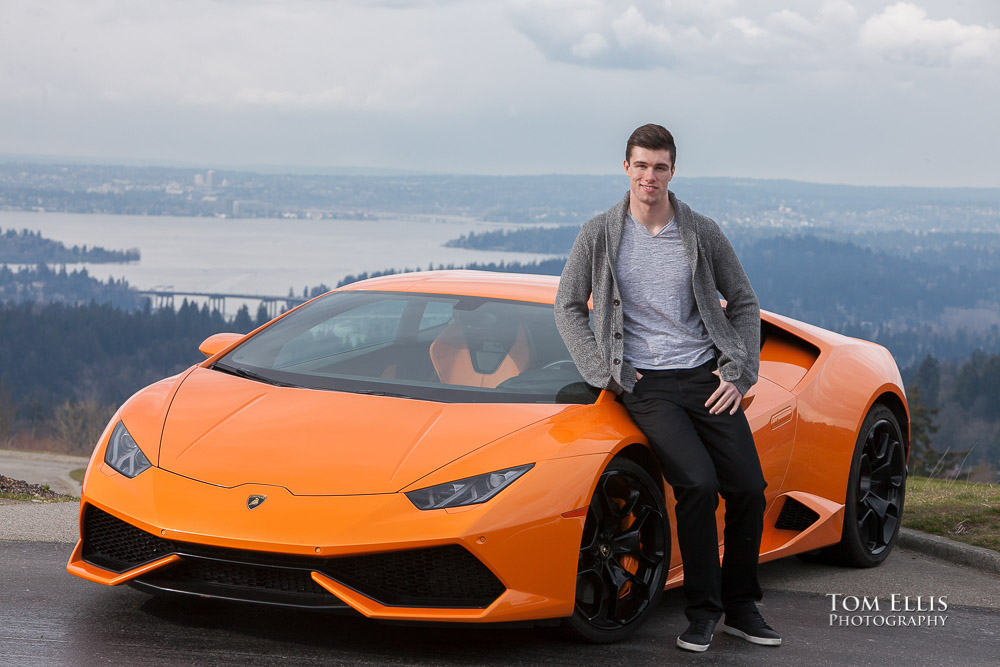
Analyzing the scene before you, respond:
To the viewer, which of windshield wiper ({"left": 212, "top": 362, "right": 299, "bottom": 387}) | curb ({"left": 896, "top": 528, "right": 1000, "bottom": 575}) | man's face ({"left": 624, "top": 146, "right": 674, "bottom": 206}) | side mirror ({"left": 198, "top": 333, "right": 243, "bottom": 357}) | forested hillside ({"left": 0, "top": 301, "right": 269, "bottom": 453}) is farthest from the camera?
forested hillside ({"left": 0, "top": 301, "right": 269, "bottom": 453})

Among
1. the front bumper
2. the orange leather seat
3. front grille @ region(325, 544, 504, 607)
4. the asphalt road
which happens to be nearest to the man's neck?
the orange leather seat

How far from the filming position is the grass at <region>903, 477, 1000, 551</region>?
603cm

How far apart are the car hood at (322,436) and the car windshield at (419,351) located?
6.2 inches

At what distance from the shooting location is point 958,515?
649cm

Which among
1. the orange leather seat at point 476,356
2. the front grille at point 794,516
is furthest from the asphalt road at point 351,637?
the orange leather seat at point 476,356

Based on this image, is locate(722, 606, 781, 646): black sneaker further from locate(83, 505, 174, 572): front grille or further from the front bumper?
locate(83, 505, 174, 572): front grille

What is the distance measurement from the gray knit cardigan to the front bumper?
531mm

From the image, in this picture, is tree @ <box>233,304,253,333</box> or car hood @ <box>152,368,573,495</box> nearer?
car hood @ <box>152,368,573,495</box>

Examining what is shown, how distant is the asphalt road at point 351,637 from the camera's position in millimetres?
3363

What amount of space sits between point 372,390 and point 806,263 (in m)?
192

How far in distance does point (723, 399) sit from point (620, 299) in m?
0.50

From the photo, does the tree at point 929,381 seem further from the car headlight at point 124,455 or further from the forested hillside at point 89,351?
the car headlight at point 124,455

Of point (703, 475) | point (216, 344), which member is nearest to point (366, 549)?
point (703, 475)

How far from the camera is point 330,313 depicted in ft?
15.8
